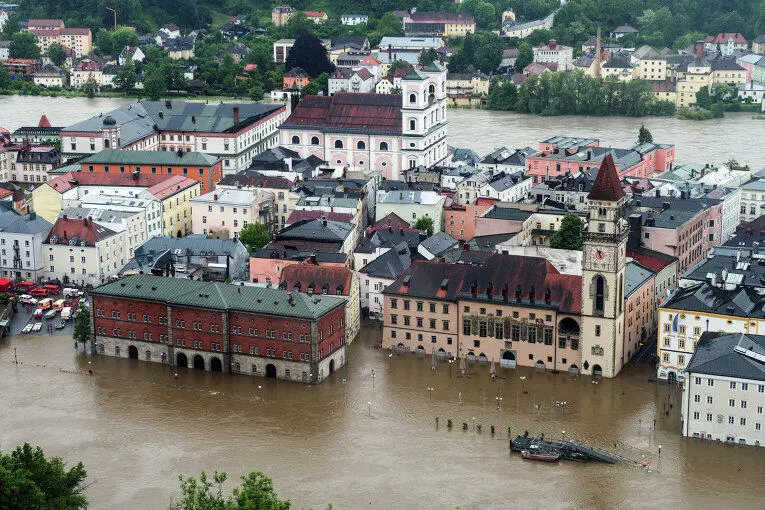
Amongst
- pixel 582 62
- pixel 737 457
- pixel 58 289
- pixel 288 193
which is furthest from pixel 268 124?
pixel 737 457

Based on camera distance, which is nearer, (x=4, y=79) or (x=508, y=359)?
(x=508, y=359)

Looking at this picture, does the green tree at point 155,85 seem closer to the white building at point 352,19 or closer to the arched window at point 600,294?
the white building at point 352,19

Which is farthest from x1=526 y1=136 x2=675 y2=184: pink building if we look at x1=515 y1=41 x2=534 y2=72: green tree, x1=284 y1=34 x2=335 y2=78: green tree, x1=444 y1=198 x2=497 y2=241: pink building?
x1=515 y1=41 x2=534 y2=72: green tree

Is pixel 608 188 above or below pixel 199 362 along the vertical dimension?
above

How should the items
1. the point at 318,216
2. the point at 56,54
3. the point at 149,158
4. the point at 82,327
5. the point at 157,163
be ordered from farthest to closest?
the point at 56,54 → the point at 149,158 → the point at 157,163 → the point at 318,216 → the point at 82,327

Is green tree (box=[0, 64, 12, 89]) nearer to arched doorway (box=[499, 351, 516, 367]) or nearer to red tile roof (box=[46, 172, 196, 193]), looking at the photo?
red tile roof (box=[46, 172, 196, 193])

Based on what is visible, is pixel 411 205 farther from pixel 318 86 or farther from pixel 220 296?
pixel 318 86

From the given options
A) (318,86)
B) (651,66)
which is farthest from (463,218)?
(651,66)
